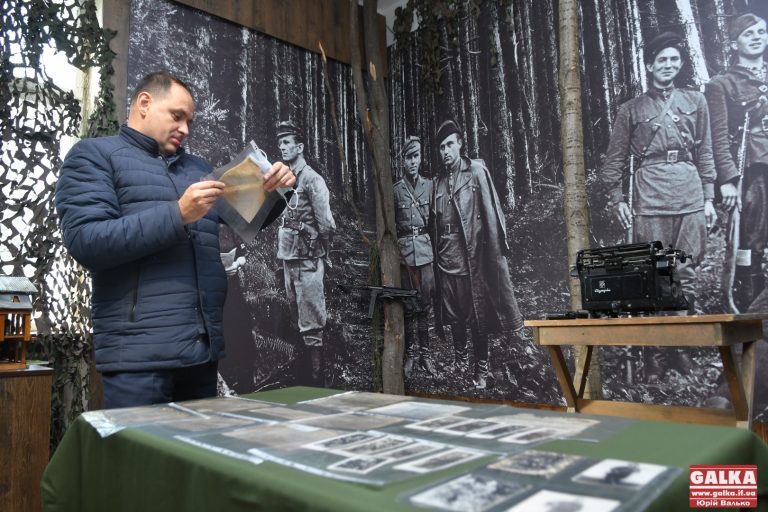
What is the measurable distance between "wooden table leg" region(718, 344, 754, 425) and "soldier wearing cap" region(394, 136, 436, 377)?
8.97ft

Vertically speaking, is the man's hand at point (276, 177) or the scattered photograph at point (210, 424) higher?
the man's hand at point (276, 177)

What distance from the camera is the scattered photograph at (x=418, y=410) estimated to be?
42.7 inches

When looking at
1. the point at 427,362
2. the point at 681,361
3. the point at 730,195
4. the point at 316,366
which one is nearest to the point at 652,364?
the point at 681,361

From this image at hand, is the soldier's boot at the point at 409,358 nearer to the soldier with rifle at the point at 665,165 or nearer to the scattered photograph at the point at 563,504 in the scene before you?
the soldier with rifle at the point at 665,165

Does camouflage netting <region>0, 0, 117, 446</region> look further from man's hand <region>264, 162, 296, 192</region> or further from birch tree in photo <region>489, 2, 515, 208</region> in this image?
birch tree in photo <region>489, 2, 515, 208</region>

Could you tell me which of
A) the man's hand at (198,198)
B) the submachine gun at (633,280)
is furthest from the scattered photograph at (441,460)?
the submachine gun at (633,280)

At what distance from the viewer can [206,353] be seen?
1718 mm

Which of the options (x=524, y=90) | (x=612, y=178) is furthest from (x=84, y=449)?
(x=524, y=90)

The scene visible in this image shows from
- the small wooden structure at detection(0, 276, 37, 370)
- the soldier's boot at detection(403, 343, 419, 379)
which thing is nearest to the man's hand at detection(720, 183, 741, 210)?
the soldier's boot at detection(403, 343, 419, 379)

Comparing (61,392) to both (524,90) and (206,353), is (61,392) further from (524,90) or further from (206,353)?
(524,90)

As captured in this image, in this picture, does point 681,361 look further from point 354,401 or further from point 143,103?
point 143,103

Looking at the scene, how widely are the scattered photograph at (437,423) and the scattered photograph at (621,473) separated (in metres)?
0.33

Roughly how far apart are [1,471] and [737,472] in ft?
7.82

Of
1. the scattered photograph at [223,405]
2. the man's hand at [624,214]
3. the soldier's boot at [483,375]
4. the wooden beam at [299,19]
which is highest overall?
the wooden beam at [299,19]
